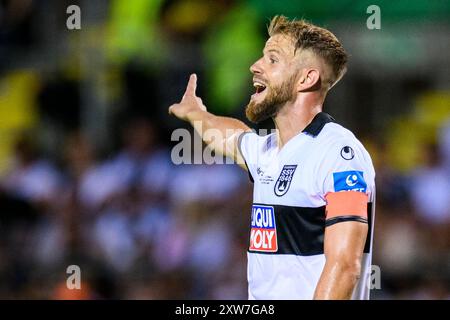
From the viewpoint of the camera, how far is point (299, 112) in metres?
5.10

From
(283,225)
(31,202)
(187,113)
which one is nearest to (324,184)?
(283,225)

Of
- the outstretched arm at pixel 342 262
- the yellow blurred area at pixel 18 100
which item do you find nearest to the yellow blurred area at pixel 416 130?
the yellow blurred area at pixel 18 100

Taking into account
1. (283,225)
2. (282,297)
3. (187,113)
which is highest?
(187,113)

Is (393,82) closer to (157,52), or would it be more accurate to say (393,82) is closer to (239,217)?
(157,52)

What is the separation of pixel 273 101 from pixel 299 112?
0.49ft

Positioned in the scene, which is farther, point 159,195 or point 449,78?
point 449,78

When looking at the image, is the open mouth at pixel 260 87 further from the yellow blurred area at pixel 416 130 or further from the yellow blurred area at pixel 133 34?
the yellow blurred area at pixel 133 34

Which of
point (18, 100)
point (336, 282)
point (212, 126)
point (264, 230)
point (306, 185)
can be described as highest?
point (18, 100)

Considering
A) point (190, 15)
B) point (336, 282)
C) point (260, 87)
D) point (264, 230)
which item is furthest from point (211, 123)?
point (190, 15)

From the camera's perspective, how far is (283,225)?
4.85 m

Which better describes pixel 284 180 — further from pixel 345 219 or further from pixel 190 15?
pixel 190 15

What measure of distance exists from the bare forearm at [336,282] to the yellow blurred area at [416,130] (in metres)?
5.21
